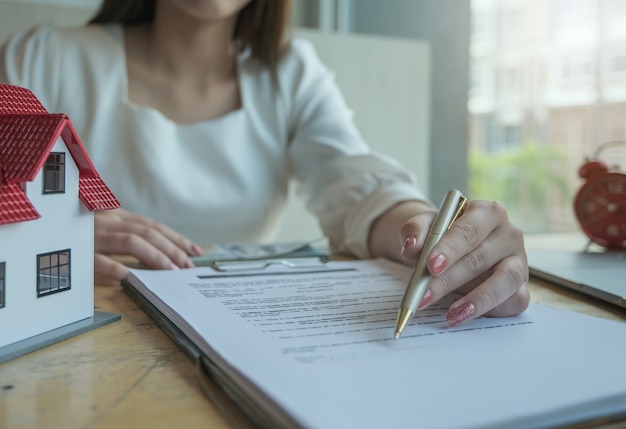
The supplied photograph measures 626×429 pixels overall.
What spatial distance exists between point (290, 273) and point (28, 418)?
346 millimetres

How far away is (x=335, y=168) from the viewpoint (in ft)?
3.35

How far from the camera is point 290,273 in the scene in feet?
2.03

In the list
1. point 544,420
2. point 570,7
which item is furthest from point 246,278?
point 570,7

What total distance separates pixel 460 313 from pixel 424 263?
5cm

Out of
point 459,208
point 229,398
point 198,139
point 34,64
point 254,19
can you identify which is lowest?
point 229,398

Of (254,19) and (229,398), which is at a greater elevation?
(254,19)

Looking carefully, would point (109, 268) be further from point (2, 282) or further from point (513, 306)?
point (513, 306)

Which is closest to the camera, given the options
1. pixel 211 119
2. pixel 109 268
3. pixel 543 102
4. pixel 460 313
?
pixel 460 313

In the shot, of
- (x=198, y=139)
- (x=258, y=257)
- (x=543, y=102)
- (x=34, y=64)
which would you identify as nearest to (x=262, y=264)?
(x=258, y=257)

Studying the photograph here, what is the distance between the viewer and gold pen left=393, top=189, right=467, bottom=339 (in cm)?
42

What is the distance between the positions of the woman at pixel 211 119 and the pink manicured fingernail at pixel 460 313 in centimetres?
34

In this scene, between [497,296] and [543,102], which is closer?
[497,296]

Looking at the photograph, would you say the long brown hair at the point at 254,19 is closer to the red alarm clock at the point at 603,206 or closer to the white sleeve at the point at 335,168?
the white sleeve at the point at 335,168

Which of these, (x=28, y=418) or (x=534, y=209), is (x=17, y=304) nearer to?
(x=28, y=418)
